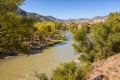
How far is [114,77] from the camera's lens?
24.9 metres

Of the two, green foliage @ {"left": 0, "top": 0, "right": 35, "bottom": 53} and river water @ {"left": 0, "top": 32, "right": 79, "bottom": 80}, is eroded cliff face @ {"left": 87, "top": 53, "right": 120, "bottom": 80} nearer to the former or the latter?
green foliage @ {"left": 0, "top": 0, "right": 35, "bottom": 53}

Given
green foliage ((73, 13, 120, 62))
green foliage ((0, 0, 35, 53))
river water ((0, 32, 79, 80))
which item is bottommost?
river water ((0, 32, 79, 80))

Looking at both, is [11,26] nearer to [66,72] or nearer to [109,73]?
[66,72]

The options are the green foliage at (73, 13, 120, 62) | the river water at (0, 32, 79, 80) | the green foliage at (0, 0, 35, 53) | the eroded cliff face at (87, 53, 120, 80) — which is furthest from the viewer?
the green foliage at (73, 13, 120, 62)

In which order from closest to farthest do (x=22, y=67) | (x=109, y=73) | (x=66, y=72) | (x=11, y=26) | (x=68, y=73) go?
(x=11, y=26), (x=109, y=73), (x=68, y=73), (x=66, y=72), (x=22, y=67)

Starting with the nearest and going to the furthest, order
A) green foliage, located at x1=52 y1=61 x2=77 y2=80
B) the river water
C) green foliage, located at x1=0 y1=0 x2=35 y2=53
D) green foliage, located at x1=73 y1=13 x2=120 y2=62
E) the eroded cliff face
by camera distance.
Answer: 1. green foliage, located at x1=0 y1=0 x2=35 y2=53
2. the eroded cliff face
3. green foliage, located at x1=52 y1=61 x2=77 y2=80
4. the river water
5. green foliage, located at x1=73 y1=13 x2=120 y2=62

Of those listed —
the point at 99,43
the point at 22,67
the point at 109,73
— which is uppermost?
the point at 109,73

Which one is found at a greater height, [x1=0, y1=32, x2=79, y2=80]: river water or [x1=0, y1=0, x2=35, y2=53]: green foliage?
[x1=0, y1=0, x2=35, y2=53]: green foliage

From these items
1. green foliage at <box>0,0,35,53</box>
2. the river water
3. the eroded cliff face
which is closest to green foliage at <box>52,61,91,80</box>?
the eroded cliff face

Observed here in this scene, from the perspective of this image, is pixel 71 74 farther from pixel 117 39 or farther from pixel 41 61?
pixel 41 61

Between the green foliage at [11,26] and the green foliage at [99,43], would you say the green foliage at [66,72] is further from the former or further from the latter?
the green foliage at [99,43]

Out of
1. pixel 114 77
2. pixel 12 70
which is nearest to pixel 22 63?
pixel 12 70

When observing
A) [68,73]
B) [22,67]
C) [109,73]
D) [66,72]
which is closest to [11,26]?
[68,73]

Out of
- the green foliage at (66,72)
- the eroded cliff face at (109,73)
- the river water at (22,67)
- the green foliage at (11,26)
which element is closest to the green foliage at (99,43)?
the river water at (22,67)
